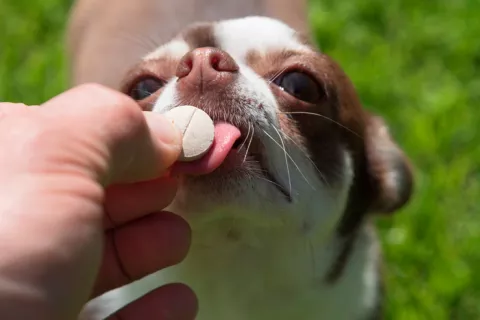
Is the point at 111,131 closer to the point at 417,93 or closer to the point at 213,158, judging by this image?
the point at 213,158

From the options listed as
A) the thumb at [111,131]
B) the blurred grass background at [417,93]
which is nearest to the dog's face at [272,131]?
the thumb at [111,131]

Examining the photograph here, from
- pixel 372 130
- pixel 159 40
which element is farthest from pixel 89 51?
pixel 372 130

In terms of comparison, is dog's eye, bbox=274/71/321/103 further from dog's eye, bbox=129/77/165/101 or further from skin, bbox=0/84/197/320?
skin, bbox=0/84/197/320

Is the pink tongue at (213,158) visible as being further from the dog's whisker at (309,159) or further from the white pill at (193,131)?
the dog's whisker at (309,159)

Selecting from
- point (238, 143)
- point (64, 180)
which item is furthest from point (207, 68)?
point (64, 180)

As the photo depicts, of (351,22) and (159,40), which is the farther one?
(351,22)

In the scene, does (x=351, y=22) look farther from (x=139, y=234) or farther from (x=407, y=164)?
(x=139, y=234)

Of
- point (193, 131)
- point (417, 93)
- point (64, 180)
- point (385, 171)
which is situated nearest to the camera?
point (64, 180)

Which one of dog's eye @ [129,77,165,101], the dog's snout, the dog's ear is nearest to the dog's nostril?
the dog's snout
